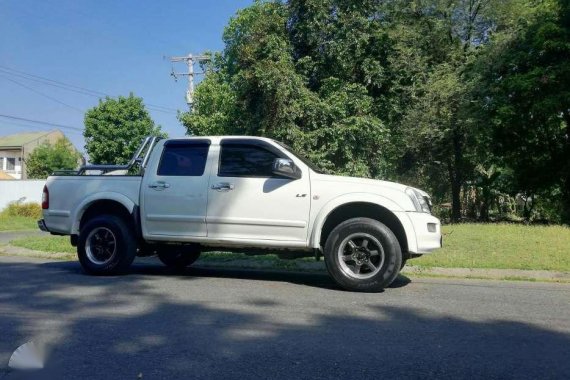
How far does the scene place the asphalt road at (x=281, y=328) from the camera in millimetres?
4227

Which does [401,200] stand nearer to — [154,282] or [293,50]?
[154,282]

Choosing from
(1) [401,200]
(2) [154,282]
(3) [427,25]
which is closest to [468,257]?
(1) [401,200]

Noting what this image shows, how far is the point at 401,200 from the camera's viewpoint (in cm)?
714

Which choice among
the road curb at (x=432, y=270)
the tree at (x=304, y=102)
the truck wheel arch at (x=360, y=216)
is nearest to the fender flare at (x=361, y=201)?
the truck wheel arch at (x=360, y=216)

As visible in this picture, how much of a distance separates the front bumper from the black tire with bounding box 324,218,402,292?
10.8 inches

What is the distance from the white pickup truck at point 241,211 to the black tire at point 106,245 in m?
0.01

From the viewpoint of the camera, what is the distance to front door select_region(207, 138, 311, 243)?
7.38m

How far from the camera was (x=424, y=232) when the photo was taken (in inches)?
279

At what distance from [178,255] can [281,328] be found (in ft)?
13.7

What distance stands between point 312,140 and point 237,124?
3.96 meters

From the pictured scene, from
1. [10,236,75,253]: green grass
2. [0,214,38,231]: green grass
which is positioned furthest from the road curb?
[0,214,38,231]: green grass

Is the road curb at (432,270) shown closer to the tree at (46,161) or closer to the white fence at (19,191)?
the white fence at (19,191)

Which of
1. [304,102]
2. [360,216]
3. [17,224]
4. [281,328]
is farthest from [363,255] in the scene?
[17,224]

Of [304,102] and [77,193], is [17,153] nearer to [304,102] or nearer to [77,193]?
[304,102]
